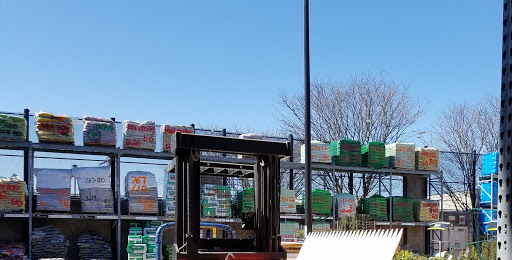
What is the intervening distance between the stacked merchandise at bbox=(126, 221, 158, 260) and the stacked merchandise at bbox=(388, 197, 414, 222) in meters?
10.0

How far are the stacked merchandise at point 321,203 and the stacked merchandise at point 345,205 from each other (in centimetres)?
43

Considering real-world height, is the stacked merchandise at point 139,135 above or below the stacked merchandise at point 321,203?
above

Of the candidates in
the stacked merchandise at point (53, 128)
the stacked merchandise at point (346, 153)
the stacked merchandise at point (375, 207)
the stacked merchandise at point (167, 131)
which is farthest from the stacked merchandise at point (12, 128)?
the stacked merchandise at point (375, 207)

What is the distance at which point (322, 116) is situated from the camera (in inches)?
1334

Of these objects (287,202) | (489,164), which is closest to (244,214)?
(287,202)


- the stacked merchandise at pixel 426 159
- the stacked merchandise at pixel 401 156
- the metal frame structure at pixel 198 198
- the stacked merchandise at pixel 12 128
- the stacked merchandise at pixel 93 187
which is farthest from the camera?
the stacked merchandise at pixel 426 159

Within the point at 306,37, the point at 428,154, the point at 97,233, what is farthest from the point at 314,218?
the point at 306,37

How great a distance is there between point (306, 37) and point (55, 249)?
34.4 feet

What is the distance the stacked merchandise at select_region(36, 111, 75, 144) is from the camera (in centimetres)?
1764

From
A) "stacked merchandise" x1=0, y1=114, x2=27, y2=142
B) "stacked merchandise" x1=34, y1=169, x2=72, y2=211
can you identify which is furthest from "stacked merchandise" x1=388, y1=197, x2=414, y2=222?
"stacked merchandise" x1=0, y1=114, x2=27, y2=142

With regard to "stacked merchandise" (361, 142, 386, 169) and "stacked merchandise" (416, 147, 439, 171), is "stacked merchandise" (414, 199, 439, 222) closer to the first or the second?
"stacked merchandise" (416, 147, 439, 171)

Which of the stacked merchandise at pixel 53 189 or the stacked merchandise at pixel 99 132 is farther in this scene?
the stacked merchandise at pixel 99 132

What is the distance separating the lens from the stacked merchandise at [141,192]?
18.8m

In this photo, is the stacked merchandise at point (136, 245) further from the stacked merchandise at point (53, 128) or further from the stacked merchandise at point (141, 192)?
the stacked merchandise at point (53, 128)
